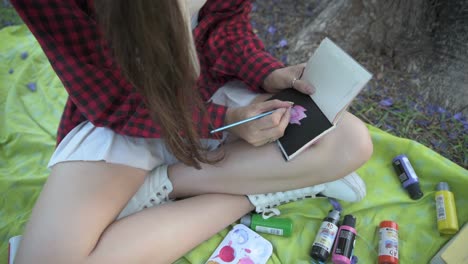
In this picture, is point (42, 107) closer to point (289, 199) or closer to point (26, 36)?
point (26, 36)

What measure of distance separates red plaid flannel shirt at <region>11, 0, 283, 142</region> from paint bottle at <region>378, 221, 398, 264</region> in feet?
1.93

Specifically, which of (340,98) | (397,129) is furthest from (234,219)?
(397,129)

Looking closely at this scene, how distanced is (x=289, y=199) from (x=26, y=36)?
61.1 inches

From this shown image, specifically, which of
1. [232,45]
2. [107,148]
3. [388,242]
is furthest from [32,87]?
[388,242]

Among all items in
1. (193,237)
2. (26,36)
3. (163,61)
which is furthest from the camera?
(26,36)

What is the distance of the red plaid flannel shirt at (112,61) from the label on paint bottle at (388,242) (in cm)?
59

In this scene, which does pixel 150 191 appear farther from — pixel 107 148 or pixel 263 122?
pixel 263 122

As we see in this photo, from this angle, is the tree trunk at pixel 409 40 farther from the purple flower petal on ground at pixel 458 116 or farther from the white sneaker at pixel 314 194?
the white sneaker at pixel 314 194

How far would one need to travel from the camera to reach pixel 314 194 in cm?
127

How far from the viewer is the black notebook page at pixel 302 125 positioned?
3.48ft

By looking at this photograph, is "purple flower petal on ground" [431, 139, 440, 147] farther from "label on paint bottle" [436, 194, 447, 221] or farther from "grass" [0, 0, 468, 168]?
"label on paint bottle" [436, 194, 447, 221]

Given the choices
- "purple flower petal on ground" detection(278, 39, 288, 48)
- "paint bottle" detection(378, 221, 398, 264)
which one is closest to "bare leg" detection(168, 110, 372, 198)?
"paint bottle" detection(378, 221, 398, 264)

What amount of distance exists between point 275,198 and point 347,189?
235 mm

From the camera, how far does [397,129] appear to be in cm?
159
